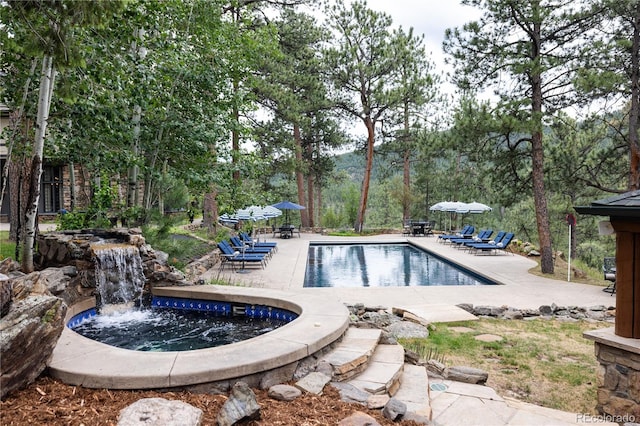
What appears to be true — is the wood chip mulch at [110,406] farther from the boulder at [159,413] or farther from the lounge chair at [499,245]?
the lounge chair at [499,245]

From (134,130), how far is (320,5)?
1520cm

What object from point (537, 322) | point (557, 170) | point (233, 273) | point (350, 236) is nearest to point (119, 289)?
point (233, 273)

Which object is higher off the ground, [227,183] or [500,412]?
[227,183]

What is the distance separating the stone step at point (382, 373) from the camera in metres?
3.41

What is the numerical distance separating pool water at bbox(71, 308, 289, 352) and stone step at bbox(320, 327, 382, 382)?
137 cm

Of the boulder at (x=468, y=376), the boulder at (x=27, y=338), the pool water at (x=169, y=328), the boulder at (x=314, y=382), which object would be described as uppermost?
the boulder at (x=27, y=338)

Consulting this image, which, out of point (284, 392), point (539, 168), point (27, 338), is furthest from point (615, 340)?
point (539, 168)

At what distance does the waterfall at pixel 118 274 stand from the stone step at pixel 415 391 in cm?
433

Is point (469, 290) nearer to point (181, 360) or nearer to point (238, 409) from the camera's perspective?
point (181, 360)

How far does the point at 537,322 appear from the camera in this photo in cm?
671

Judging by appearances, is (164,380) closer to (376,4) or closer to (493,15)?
(493,15)

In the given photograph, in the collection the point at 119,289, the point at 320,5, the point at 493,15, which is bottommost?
the point at 119,289

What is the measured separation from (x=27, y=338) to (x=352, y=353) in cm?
257

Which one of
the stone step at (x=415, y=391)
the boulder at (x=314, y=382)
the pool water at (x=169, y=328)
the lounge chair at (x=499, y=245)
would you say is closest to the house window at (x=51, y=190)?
the pool water at (x=169, y=328)
